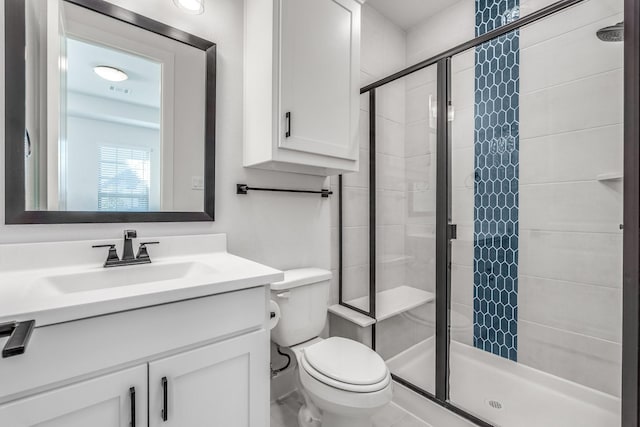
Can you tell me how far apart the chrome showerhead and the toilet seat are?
167 centimetres

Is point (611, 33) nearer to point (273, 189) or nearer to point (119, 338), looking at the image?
point (273, 189)

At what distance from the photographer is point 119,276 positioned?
3.57 ft

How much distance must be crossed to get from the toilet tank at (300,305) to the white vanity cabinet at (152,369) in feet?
1.31

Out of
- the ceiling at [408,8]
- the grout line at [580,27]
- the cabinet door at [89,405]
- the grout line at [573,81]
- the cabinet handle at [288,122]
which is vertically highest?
the ceiling at [408,8]

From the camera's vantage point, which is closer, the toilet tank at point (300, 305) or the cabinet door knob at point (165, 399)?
the cabinet door knob at point (165, 399)

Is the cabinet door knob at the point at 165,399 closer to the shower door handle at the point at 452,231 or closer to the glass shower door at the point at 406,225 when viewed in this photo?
the glass shower door at the point at 406,225

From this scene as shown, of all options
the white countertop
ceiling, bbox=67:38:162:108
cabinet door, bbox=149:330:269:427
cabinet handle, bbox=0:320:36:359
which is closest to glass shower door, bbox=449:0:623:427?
cabinet door, bbox=149:330:269:427

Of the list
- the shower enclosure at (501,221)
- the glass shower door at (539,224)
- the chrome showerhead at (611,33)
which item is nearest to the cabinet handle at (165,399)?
the shower enclosure at (501,221)

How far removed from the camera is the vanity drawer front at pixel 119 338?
2.13 ft

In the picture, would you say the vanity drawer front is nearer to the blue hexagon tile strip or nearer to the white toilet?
the white toilet

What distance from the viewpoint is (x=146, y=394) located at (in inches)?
31.4

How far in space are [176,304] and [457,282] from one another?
5.17ft

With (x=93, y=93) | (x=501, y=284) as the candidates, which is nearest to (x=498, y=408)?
(x=501, y=284)

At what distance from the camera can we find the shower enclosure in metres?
1.42
